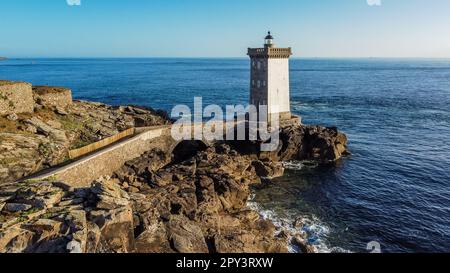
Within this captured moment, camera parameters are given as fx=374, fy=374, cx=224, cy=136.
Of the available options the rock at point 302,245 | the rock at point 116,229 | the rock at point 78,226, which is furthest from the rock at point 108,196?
the rock at point 302,245

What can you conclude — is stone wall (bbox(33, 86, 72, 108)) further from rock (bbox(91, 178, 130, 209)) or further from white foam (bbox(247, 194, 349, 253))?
white foam (bbox(247, 194, 349, 253))

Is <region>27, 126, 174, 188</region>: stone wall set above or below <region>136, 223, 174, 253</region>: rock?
above

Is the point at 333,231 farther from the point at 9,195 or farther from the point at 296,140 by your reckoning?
the point at 9,195

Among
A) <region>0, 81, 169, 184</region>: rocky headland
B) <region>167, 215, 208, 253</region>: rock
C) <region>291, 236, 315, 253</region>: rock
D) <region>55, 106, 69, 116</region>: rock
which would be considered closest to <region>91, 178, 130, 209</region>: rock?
<region>167, 215, 208, 253</region>: rock

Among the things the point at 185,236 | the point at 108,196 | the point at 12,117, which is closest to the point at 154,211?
the point at 185,236

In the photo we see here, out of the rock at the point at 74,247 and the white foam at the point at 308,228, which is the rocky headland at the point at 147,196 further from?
the white foam at the point at 308,228
